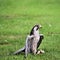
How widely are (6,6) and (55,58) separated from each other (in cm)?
2056

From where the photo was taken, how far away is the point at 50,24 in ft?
75.6

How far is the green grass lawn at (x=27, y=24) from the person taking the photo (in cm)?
1489

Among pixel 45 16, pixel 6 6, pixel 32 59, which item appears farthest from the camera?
pixel 6 6

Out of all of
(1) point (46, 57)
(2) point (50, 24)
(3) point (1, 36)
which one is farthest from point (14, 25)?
(1) point (46, 57)

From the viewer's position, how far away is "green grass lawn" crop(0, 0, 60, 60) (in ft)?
48.9

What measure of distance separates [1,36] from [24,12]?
36.7 ft

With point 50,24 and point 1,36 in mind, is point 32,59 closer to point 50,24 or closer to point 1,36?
point 1,36

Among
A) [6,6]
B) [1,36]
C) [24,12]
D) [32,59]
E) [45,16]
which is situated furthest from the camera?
[6,6]

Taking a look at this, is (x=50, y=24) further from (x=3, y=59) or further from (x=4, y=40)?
(x=3, y=59)

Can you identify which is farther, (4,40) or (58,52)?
(4,40)

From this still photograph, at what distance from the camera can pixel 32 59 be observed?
44.4 ft

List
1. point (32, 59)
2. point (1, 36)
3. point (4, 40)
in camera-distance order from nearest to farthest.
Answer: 1. point (32, 59)
2. point (4, 40)
3. point (1, 36)

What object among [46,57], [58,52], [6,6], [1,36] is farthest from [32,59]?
[6,6]

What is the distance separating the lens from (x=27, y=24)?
23.0 metres
